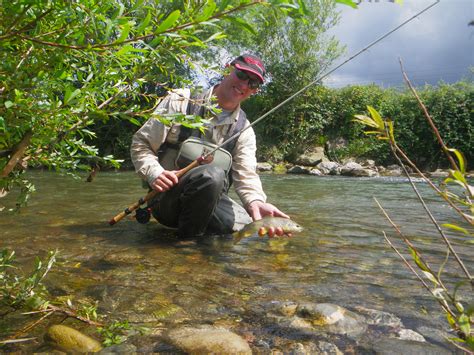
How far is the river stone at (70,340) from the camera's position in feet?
6.64

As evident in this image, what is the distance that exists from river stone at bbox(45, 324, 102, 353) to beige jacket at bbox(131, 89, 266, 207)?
2052 millimetres

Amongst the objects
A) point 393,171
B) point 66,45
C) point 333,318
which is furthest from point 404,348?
point 393,171

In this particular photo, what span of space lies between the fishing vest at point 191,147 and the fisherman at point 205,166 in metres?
0.01

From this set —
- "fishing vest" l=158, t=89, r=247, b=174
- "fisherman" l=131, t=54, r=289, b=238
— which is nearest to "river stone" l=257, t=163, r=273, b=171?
"fisherman" l=131, t=54, r=289, b=238

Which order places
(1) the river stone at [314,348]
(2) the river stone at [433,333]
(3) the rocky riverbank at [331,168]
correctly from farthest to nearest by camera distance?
(3) the rocky riverbank at [331,168] < (2) the river stone at [433,333] < (1) the river stone at [314,348]

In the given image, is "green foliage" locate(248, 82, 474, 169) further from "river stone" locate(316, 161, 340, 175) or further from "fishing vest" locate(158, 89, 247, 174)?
"fishing vest" locate(158, 89, 247, 174)

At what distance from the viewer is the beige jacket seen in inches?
166

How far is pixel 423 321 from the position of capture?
2512mm

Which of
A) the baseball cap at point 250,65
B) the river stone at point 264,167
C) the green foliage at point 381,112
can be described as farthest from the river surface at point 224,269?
the green foliage at point 381,112

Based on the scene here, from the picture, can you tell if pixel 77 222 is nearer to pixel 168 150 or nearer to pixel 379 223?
pixel 168 150

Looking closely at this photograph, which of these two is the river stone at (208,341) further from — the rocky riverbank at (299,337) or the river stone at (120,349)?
the river stone at (120,349)

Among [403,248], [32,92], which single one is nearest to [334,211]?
[403,248]

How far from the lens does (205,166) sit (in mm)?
4285

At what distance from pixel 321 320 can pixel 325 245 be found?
2.04 meters
